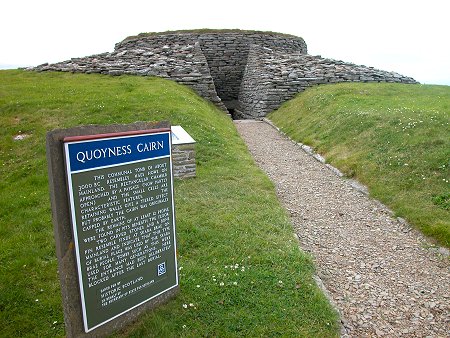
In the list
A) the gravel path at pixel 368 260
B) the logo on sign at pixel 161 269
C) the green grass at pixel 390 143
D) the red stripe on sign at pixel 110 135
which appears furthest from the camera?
the green grass at pixel 390 143

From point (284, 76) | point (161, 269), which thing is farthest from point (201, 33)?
point (161, 269)

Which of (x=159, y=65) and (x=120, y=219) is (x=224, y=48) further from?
(x=120, y=219)

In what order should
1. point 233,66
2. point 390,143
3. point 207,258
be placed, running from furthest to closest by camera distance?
point 233,66, point 390,143, point 207,258

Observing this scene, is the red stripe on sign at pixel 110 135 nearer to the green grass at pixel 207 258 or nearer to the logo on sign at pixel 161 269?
the logo on sign at pixel 161 269

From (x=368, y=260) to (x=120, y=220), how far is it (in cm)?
515

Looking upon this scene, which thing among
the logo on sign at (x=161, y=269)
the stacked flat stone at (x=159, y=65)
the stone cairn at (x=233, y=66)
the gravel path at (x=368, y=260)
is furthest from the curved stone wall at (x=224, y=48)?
the logo on sign at (x=161, y=269)

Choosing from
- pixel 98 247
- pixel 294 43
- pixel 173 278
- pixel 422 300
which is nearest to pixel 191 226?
pixel 173 278

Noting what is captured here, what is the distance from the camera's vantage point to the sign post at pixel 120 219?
14.8ft

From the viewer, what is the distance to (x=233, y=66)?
111 feet

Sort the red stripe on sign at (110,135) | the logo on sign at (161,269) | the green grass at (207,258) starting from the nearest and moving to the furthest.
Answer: the red stripe on sign at (110,135) < the green grass at (207,258) < the logo on sign at (161,269)

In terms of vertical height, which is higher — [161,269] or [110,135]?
[110,135]

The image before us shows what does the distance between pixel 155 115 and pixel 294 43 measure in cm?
2667

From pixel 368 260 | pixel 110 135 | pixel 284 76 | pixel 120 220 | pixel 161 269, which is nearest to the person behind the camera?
pixel 110 135

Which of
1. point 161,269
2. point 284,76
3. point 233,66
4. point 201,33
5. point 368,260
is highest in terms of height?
point 201,33
